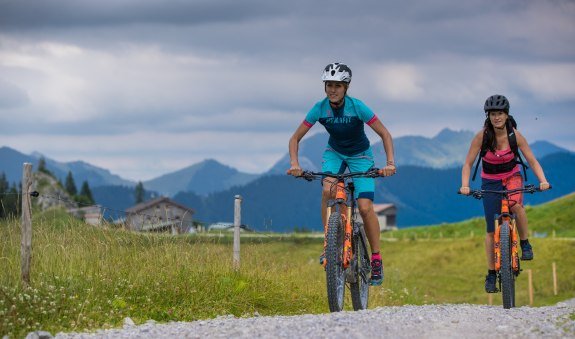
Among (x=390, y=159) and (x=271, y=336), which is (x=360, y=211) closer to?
(x=390, y=159)

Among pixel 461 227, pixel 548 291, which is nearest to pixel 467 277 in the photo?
pixel 548 291

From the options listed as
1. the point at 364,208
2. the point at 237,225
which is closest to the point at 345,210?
the point at 364,208

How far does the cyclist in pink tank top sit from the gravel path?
247 cm

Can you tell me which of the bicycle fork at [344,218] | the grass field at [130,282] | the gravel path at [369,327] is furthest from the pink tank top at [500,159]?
the grass field at [130,282]

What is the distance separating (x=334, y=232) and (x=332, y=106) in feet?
5.02

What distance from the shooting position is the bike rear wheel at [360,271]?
10828 mm

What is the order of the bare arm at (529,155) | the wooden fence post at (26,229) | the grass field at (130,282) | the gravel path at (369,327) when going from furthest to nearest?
the bare arm at (529,155) → the wooden fence post at (26,229) → the grass field at (130,282) → the gravel path at (369,327)

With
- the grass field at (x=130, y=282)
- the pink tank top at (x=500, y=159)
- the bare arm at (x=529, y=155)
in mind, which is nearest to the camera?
the grass field at (x=130, y=282)

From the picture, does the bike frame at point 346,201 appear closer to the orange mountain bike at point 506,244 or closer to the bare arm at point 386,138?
the bare arm at point 386,138

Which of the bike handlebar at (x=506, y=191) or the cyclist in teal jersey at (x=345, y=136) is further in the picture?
the bike handlebar at (x=506, y=191)

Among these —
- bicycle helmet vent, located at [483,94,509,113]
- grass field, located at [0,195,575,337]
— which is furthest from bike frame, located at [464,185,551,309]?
grass field, located at [0,195,575,337]

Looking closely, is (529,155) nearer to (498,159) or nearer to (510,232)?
(498,159)

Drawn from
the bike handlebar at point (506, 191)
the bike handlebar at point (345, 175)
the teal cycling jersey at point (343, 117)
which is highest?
the teal cycling jersey at point (343, 117)

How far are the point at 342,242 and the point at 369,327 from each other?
6.60 ft
